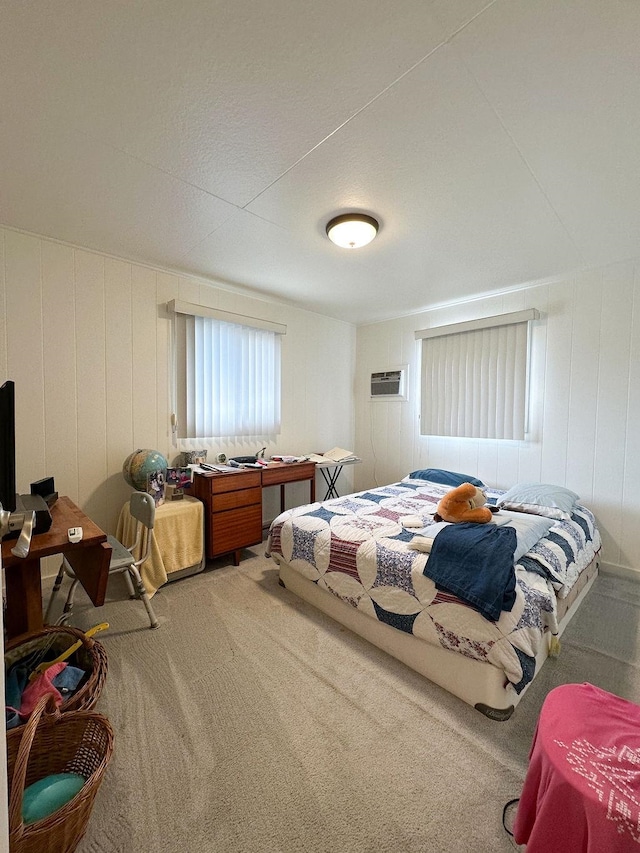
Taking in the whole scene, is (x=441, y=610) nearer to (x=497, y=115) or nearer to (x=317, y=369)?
(x=497, y=115)

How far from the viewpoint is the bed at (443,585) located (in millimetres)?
1504

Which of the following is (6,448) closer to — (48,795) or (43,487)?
(43,487)

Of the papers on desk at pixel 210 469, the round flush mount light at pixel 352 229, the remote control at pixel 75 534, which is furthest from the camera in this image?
the papers on desk at pixel 210 469

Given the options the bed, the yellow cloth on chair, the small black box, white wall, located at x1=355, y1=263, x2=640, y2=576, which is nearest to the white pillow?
the bed

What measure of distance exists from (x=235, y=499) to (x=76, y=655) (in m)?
1.51

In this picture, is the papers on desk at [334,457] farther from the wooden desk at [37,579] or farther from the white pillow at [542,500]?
the wooden desk at [37,579]

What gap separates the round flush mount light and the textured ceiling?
0.07m

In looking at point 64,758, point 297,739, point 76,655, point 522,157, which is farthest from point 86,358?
point 522,157

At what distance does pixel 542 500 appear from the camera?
8.61 ft

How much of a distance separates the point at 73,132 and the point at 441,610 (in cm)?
270

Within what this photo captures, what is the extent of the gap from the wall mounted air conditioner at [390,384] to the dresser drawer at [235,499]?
2.07 metres

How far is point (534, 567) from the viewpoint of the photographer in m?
1.74

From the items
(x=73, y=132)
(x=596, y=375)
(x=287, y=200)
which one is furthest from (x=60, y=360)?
(x=596, y=375)

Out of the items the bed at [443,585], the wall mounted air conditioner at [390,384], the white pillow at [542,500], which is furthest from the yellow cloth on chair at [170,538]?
the wall mounted air conditioner at [390,384]
